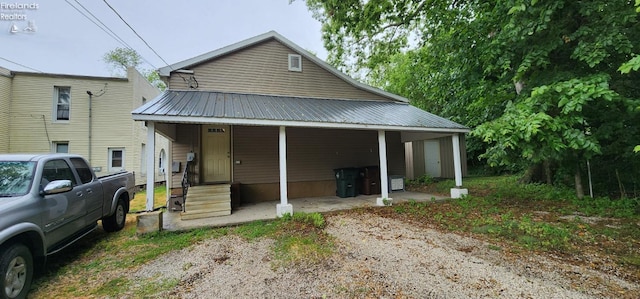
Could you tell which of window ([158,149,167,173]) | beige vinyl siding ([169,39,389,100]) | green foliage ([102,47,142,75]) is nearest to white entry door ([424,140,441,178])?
beige vinyl siding ([169,39,389,100])

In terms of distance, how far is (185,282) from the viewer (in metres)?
3.05

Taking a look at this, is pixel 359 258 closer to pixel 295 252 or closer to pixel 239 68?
pixel 295 252

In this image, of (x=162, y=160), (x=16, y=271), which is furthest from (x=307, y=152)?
(x=162, y=160)

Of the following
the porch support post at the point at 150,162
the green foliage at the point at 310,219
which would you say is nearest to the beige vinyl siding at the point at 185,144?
the porch support post at the point at 150,162

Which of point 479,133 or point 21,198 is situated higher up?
point 479,133

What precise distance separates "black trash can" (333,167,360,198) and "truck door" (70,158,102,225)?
19.6ft

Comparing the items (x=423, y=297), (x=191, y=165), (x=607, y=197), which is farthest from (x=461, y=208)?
(x=191, y=165)

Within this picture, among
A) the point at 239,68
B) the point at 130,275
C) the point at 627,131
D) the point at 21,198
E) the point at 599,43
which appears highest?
the point at 239,68

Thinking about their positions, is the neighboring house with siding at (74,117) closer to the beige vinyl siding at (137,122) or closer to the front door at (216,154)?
the beige vinyl siding at (137,122)

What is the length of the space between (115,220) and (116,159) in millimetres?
8513

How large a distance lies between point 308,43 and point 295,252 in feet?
80.9

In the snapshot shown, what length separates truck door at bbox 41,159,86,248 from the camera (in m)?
3.11

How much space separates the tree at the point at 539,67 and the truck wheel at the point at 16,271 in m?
7.14

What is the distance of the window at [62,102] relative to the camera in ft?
36.2
